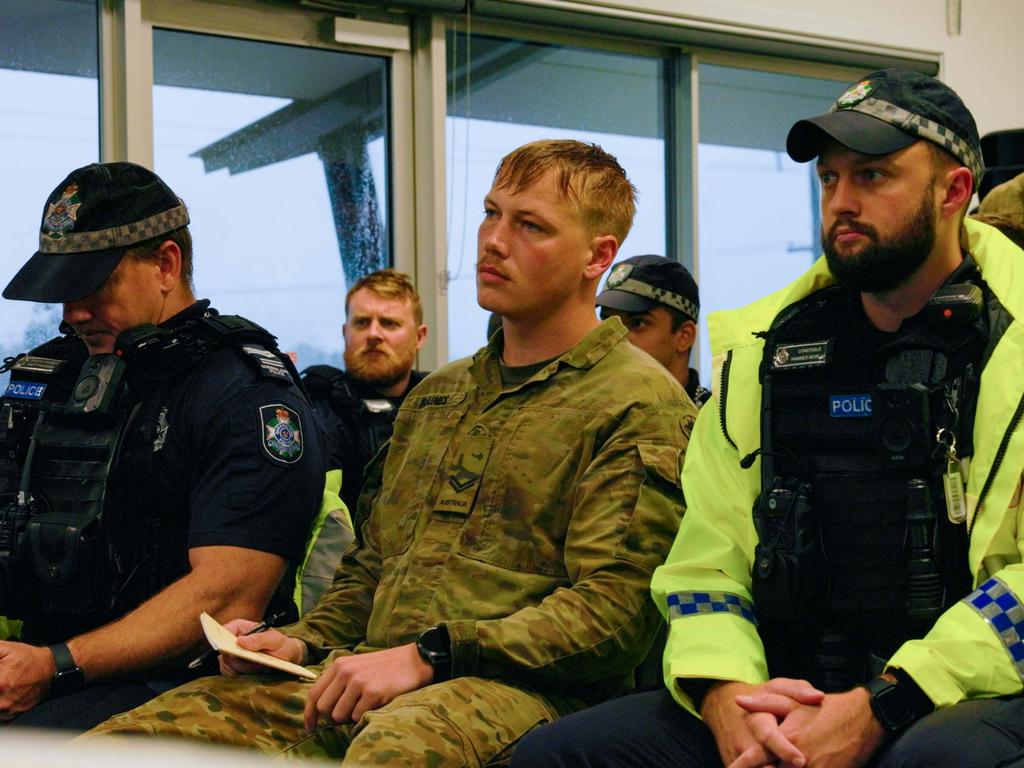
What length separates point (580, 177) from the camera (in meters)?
2.26

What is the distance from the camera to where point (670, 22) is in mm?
4750

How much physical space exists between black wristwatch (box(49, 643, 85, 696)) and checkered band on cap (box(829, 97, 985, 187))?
1.45 meters

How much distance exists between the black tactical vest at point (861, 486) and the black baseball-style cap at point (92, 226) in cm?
119

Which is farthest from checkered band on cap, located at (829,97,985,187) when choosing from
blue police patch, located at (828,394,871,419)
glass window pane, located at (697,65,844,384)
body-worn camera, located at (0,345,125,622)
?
glass window pane, located at (697,65,844,384)

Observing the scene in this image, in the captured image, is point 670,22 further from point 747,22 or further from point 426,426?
point 426,426

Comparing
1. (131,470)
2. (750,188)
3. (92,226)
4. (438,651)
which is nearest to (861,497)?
(438,651)

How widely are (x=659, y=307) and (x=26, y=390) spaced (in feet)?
5.44

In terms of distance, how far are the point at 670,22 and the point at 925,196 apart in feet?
10.0

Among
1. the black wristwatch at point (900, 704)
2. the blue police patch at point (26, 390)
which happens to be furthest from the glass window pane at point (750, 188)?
the black wristwatch at point (900, 704)

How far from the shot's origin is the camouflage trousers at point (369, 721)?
1755 millimetres

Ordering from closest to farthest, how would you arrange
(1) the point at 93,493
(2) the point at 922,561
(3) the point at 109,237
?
(2) the point at 922,561 → (1) the point at 93,493 → (3) the point at 109,237

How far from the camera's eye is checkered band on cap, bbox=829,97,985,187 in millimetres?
1861

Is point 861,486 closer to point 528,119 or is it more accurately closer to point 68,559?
point 68,559

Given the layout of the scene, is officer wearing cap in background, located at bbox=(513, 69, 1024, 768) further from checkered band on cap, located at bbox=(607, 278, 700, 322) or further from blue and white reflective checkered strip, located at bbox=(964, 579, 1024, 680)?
checkered band on cap, located at bbox=(607, 278, 700, 322)
